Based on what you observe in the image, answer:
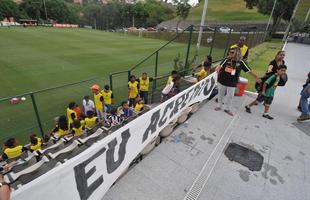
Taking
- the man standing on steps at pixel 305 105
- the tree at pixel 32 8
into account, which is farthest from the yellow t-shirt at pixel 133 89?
the tree at pixel 32 8

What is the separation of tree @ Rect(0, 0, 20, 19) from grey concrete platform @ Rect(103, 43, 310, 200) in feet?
244

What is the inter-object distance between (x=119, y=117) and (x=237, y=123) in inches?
121

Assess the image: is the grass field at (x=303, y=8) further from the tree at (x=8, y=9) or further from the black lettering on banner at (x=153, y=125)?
the tree at (x=8, y=9)

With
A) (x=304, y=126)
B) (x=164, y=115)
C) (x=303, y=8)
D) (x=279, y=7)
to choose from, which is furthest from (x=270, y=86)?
(x=303, y=8)

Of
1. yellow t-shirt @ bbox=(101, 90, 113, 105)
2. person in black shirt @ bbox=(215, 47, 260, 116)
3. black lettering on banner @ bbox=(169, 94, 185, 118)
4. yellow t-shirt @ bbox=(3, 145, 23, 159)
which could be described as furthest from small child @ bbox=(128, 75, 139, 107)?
yellow t-shirt @ bbox=(3, 145, 23, 159)

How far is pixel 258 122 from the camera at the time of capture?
4.80 m

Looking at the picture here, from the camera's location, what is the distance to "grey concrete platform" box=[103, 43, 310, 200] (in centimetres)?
277

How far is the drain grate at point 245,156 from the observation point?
335 cm

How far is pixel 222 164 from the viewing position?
3312 millimetres

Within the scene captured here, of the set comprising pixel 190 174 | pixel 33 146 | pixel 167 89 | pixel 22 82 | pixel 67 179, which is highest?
pixel 67 179

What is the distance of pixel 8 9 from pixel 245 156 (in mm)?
76702

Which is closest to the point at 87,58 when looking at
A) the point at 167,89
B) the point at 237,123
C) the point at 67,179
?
the point at 167,89

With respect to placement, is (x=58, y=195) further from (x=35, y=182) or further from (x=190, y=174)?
(x=190, y=174)

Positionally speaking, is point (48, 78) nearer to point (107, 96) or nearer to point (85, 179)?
point (107, 96)
